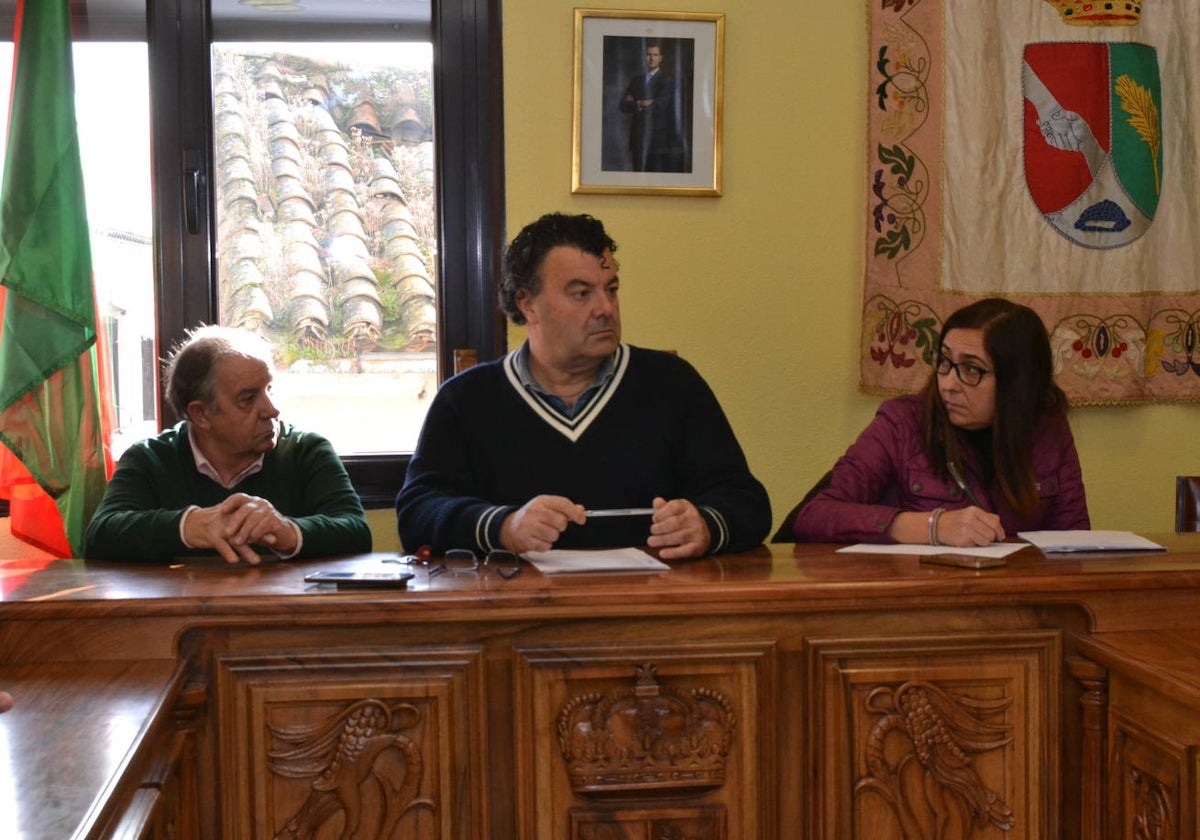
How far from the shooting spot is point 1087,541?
2.22 m

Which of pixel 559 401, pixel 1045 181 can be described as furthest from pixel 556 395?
pixel 1045 181

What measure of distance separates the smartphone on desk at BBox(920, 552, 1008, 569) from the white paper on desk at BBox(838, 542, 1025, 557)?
2.3 inches

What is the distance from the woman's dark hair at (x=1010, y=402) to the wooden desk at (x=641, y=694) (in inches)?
22.2

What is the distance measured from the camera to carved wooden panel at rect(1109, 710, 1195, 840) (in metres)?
1.66

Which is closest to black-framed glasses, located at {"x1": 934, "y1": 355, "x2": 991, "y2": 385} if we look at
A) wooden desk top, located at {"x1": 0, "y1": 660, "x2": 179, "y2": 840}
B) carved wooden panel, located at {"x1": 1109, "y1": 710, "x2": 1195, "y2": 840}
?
carved wooden panel, located at {"x1": 1109, "y1": 710, "x2": 1195, "y2": 840}

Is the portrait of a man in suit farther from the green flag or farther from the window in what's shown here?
the green flag

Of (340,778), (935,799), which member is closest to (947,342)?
(935,799)

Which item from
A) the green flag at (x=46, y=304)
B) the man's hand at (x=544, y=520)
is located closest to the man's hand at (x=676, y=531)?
the man's hand at (x=544, y=520)

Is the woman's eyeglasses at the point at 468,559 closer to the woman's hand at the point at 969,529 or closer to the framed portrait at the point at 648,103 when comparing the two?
the woman's hand at the point at 969,529

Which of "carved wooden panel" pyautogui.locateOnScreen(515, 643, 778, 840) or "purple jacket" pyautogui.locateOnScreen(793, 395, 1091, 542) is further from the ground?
"purple jacket" pyautogui.locateOnScreen(793, 395, 1091, 542)

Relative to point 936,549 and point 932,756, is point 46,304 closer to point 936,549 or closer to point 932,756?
point 936,549

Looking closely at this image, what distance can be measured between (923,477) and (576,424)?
710 millimetres

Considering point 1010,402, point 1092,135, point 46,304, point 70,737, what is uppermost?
point 1092,135

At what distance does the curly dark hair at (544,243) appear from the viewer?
2.52 m
